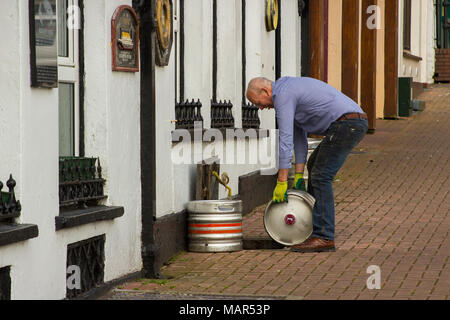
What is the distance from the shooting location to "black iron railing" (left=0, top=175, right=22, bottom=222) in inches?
246

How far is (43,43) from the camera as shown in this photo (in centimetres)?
668

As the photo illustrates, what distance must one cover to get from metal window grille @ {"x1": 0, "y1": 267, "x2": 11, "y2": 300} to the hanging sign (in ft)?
26.6

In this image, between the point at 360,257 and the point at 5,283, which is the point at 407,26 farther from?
the point at 5,283

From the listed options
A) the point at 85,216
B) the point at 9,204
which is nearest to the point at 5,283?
the point at 9,204

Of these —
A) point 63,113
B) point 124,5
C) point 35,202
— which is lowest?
point 35,202

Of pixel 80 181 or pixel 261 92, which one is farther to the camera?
pixel 261 92

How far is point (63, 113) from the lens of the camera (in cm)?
764

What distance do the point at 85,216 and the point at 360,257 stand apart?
2.96 metres

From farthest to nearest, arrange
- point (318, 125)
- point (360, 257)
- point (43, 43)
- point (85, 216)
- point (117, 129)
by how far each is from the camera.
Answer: point (318, 125) < point (360, 257) < point (117, 129) < point (85, 216) < point (43, 43)

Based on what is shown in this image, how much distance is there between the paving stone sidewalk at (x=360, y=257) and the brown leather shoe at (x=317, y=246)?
9cm

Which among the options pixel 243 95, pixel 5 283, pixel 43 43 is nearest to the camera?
pixel 5 283

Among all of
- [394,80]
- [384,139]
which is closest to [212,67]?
[384,139]
